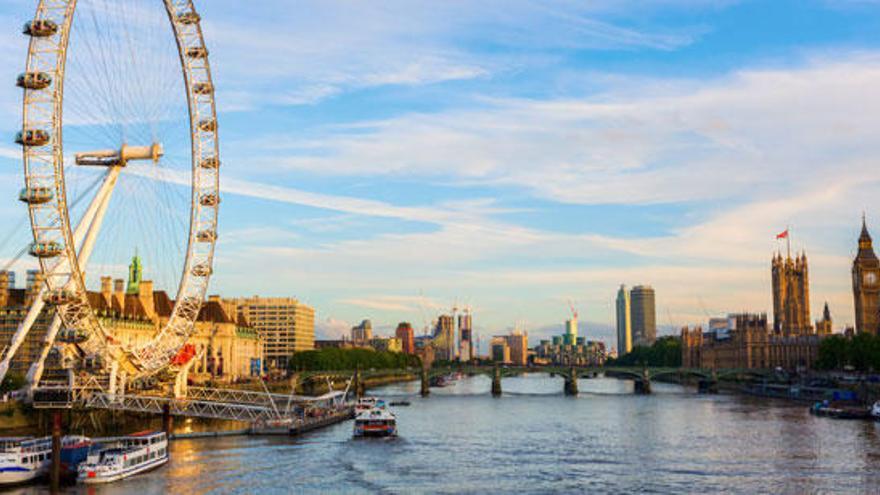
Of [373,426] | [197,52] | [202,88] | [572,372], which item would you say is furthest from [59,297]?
[572,372]

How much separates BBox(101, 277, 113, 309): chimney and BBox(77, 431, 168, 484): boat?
229ft

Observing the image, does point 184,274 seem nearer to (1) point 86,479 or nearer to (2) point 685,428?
(1) point 86,479

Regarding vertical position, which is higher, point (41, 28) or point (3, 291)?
point (41, 28)

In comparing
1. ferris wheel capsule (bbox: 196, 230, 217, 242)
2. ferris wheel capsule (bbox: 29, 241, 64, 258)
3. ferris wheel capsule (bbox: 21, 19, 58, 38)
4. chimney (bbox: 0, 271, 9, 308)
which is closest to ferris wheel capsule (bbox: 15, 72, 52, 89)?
ferris wheel capsule (bbox: 21, 19, 58, 38)

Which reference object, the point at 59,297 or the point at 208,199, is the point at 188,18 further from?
the point at 59,297

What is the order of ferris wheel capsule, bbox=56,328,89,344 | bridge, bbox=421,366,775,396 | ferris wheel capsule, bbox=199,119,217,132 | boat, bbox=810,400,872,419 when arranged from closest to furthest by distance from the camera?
ferris wheel capsule, bbox=56,328,89,344 < ferris wheel capsule, bbox=199,119,217,132 < boat, bbox=810,400,872,419 < bridge, bbox=421,366,775,396

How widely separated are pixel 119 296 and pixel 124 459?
90.0 metres

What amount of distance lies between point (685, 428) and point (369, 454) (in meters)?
37.3

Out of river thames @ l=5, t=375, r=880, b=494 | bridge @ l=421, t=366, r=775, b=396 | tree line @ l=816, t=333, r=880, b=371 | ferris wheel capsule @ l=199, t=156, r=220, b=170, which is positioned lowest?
river thames @ l=5, t=375, r=880, b=494

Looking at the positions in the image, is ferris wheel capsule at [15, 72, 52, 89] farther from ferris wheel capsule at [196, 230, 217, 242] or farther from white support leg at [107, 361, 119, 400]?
white support leg at [107, 361, 119, 400]

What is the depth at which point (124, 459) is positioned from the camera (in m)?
61.2

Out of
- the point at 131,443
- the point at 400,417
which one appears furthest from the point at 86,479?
the point at 400,417

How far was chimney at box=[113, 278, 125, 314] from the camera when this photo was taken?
5610 inches

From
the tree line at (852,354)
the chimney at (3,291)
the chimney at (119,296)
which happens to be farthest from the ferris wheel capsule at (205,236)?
the tree line at (852,354)
